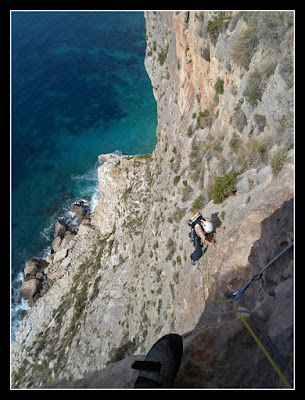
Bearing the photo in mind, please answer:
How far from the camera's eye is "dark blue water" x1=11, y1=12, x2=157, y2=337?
3456 centimetres

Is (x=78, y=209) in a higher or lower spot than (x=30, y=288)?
higher

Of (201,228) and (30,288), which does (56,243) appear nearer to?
(30,288)

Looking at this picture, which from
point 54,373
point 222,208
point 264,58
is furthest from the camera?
point 54,373

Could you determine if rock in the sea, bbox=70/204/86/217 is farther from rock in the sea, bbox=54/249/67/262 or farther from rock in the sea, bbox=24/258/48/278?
rock in the sea, bbox=24/258/48/278

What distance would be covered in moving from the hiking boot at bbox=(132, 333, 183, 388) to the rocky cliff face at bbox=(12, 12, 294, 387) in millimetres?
465

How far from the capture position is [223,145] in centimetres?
1155

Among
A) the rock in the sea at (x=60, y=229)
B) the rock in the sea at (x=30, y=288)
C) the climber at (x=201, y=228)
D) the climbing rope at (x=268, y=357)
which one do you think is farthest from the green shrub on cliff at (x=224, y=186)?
the rock in the sea at (x=60, y=229)

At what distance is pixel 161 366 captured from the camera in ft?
15.3

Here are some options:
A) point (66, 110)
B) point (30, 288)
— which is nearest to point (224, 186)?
point (30, 288)

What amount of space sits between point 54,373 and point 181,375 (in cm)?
1682

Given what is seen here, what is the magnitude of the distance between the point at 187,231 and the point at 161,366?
8484 millimetres

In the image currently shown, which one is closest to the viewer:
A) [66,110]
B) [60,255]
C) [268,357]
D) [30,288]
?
[268,357]

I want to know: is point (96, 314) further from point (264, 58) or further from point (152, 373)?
point (264, 58)

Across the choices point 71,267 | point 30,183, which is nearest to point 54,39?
point 30,183
